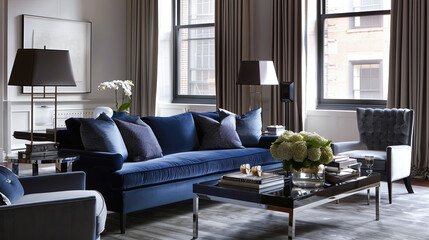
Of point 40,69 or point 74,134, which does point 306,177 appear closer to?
point 74,134

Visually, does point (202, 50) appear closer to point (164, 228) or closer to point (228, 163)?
point (228, 163)

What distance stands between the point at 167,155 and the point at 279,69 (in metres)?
2.90

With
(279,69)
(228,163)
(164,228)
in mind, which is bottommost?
(164,228)

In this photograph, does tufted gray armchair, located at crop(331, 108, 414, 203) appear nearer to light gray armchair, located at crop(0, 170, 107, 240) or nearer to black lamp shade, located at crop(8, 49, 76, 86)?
black lamp shade, located at crop(8, 49, 76, 86)

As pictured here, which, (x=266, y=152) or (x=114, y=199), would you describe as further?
(x=266, y=152)

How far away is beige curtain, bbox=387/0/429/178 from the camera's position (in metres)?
6.55

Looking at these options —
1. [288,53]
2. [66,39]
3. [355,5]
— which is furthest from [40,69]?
[355,5]

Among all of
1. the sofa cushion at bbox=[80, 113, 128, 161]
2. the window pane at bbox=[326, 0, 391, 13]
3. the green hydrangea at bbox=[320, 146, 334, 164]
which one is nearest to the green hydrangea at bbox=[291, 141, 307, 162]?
the green hydrangea at bbox=[320, 146, 334, 164]

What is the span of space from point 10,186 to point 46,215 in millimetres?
445

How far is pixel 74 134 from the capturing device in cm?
475

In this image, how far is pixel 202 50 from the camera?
912cm

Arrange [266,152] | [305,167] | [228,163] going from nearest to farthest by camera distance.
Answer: [305,167]
[228,163]
[266,152]

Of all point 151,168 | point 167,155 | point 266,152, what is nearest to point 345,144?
point 266,152

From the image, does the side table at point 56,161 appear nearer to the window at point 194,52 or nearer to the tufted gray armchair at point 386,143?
the tufted gray armchair at point 386,143
